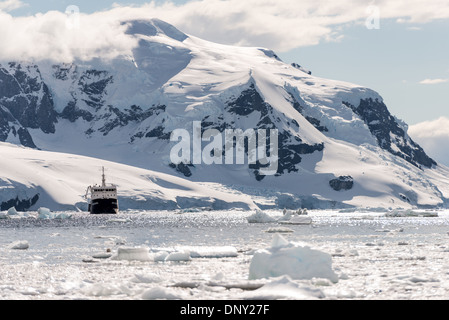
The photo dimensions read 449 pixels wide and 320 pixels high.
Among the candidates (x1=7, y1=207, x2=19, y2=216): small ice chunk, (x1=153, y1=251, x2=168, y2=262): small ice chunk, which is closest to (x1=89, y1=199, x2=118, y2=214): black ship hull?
(x1=7, y1=207, x2=19, y2=216): small ice chunk

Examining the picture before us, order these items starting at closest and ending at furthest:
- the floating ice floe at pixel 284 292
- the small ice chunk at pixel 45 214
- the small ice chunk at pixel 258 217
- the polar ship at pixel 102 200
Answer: the floating ice floe at pixel 284 292
the small ice chunk at pixel 258 217
the small ice chunk at pixel 45 214
the polar ship at pixel 102 200

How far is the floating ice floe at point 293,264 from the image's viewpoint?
3119cm

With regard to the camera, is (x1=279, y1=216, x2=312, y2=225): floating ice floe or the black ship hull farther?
the black ship hull

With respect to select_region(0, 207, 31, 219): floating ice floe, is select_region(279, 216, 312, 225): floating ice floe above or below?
above

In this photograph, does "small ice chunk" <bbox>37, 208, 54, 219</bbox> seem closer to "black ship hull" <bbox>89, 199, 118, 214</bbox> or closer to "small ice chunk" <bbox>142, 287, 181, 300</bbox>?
"black ship hull" <bbox>89, 199, 118, 214</bbox>

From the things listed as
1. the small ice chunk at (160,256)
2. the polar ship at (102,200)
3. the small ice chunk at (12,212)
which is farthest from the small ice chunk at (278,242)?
the polar ship at (102,200)

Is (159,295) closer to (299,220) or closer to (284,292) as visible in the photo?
(284,292)

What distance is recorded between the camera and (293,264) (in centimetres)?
3138

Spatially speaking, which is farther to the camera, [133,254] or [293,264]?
[133,254]

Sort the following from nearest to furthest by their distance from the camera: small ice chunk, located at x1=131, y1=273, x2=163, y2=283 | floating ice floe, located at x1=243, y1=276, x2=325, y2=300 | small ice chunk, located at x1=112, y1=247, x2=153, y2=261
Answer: floating ice floe, located at x1=243, y1=276, x2=325, y2=300, small ice chunk, located at x1=131, y1=273, x2=163, y2=283, small ice chunk, located at x1=112, y1=247, x2=153, y2=261

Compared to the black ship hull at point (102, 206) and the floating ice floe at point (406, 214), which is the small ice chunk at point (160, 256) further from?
the black ship hull at point (102, 206)

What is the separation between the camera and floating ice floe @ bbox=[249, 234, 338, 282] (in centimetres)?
3119

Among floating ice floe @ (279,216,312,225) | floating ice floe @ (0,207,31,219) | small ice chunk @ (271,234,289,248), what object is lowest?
floating ice floe @ (0,207,31,219)

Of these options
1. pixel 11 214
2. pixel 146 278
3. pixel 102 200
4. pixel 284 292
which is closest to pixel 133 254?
pixel 146 278
